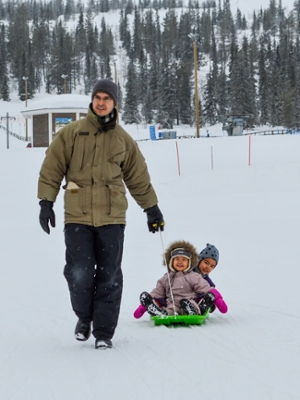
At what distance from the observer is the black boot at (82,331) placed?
347 centimetres

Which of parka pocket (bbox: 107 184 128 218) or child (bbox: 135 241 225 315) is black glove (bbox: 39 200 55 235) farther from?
child (bbox: 135 241 225 315)

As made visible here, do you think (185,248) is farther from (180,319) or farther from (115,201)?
(115,201)

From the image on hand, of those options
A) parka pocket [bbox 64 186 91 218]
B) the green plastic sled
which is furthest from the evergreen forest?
parka pocket [bbox 64 186 91 218]

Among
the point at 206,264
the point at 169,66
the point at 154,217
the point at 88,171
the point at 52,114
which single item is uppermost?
the point at 169,66

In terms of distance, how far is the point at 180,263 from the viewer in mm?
4426

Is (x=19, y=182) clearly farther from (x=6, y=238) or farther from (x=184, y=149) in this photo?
(x=6, y=238)

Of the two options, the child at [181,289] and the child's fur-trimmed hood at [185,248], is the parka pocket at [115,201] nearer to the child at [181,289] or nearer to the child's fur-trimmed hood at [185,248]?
the child at [181,289]

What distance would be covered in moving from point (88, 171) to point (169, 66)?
9745 cm

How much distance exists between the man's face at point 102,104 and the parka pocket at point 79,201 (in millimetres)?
461

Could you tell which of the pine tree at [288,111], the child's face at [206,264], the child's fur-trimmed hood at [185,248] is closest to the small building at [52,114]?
the child's face at [206,264]

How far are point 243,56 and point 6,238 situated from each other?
78987 mm

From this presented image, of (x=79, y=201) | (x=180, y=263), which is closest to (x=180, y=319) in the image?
(x=180, y=263)

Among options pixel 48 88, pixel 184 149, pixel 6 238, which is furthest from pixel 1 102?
pixel 6 238

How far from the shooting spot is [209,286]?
14.4ft
